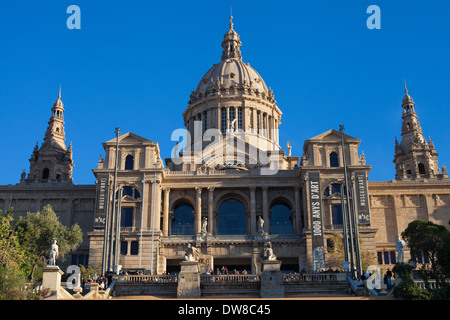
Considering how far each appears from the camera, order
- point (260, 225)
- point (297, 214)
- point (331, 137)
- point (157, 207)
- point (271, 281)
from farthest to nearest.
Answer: point (331, 137), point (297, 214), point (157, 207), point (260, 225), point (271, 281)

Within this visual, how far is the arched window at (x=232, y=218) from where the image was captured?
6812 cm

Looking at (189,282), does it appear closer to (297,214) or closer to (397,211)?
(297,214)

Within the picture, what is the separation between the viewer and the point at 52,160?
252ft

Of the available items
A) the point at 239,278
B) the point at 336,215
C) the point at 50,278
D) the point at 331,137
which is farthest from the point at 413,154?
the point at 50,278

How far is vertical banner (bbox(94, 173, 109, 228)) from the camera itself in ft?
206

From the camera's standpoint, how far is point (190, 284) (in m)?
40.4

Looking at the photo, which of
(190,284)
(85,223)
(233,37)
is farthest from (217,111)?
(190,284)

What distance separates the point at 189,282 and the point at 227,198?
29396 millimetres

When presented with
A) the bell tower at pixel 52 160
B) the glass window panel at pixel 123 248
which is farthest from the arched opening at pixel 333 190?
the bell tower at pixel 52 160

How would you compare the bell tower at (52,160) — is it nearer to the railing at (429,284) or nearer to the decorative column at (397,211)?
the decorative column at (397,211)

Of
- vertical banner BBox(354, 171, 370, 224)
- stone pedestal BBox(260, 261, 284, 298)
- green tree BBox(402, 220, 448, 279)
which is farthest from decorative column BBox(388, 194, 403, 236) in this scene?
stone pedestal BBox(260, 261, 284, 298)
